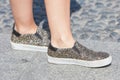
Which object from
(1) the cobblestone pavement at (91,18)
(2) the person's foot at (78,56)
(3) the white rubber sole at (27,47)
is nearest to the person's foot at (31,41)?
(3) the white rubber sole at (27,47)

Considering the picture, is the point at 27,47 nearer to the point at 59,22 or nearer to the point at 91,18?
the point at 59,22

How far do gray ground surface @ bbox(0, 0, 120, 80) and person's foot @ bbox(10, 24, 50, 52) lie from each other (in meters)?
0.04

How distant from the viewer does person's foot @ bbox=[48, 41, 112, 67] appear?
2.57m

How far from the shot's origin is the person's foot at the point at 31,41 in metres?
2.82

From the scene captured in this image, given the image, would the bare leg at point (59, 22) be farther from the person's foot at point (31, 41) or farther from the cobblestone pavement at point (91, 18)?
the cobblestone pavement at point (91, 18)

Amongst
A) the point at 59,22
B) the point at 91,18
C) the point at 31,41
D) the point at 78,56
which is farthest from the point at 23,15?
the point at 91,18

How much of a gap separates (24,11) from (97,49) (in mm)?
645

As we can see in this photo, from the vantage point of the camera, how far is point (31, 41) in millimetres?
2852

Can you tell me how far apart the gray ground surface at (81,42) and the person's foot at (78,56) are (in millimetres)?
36

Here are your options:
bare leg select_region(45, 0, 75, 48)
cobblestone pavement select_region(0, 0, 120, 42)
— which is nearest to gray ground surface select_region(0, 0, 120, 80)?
cobblestone pavement select_region(0, 0, 120, 42)

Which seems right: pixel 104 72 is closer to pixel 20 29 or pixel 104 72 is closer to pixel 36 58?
pixel 36 58

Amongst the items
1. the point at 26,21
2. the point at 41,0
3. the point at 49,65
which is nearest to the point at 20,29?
the point at 26,21

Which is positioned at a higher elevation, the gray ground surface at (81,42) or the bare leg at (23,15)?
the bare leg at (23,15)

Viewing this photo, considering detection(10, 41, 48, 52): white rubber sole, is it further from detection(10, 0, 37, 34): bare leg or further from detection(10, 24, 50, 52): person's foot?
detection(10, 0, 37, 34): bare leg
